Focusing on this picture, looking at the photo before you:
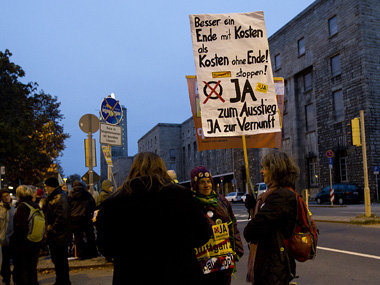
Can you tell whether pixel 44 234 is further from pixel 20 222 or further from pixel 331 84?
pixel 331 84

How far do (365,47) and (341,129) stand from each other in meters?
6.44

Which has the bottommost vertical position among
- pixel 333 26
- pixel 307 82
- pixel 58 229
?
pixel 58 229

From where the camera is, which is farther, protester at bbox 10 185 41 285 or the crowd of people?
protester at bbox 10 185 41 285

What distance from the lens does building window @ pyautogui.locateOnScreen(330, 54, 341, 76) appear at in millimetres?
34562

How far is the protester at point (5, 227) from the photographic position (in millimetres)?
6402

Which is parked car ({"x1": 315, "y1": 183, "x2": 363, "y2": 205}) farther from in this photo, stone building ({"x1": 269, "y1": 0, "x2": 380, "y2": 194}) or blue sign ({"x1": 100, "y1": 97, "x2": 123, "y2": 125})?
blue sign ({"x1": 100, "y1": 97, "x2": 123, "y2": 125})

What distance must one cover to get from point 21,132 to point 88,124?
17.7 m

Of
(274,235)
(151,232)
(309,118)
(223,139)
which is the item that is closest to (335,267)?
(223,139)

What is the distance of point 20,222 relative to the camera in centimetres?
613

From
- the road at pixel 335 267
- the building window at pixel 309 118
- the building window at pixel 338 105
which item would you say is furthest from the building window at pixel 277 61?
the road at pixel 335 267

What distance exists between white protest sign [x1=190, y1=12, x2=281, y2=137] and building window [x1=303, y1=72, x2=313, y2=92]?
3526cm

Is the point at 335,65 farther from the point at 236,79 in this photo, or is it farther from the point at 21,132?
the point at 236,79

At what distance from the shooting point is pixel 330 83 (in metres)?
35.4

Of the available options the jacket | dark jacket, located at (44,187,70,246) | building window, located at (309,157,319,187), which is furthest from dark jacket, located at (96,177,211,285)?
building window, located at (309,157,319,187)
